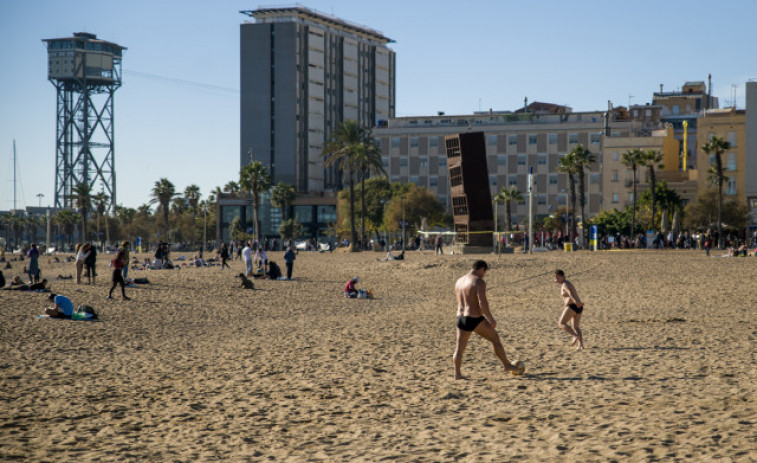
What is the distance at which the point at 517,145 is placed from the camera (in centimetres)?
11269

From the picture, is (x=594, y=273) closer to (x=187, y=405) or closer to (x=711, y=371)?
(x=711, y=371)

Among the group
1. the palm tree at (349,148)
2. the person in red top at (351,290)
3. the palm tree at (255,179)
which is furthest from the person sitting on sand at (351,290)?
the palm tree at (255,179)

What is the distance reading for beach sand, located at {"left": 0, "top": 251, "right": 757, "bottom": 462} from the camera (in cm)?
814

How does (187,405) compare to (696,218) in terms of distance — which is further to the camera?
(696,218)

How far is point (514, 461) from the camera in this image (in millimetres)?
7438

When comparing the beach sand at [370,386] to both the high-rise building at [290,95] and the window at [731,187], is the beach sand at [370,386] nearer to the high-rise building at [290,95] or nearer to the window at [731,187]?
the window at [731,187]

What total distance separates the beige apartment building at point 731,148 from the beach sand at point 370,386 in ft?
236

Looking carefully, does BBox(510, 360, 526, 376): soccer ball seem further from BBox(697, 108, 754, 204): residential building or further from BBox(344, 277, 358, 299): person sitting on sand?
BBox(697, 108, 754, 204): residential building

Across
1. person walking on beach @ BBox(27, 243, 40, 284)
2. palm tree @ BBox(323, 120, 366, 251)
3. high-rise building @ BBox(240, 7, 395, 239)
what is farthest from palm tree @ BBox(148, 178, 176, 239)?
person walking on beach @ BBox(27, 243, 40, 284)

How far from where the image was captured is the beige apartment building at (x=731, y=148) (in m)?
89.2

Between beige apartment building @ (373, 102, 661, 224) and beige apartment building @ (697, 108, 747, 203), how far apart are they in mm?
16552

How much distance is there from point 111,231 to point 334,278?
123 meters

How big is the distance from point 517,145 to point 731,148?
29776 millimetres

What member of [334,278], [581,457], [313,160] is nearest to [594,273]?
[334,278]
